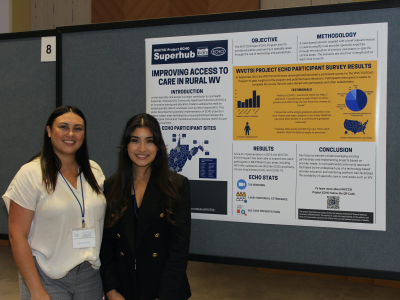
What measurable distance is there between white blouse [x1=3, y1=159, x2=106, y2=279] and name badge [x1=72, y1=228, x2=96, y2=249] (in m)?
0.02

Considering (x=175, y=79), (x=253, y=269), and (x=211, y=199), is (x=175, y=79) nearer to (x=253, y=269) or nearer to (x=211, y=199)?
(x=211, y=199)

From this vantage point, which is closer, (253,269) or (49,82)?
(49,82)

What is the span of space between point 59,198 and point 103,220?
243 millimetres

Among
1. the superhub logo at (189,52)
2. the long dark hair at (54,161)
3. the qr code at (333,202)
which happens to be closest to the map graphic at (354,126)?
the qr code at (333,202)

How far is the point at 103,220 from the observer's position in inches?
60.2

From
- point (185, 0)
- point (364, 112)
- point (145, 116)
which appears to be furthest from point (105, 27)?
point (185, 0)

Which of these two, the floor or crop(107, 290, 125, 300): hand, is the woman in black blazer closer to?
crop(107, 290, 125, 300): hand

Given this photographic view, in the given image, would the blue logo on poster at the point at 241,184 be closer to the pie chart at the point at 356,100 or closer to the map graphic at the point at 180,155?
the map graphic at the point at 180,155

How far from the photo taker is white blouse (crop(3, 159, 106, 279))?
1.34 m

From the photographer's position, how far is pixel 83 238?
4.63 feet

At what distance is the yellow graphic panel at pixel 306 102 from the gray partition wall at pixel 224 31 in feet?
0.42

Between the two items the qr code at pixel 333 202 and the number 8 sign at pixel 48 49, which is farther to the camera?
the number 8 sign at pixel 48 49

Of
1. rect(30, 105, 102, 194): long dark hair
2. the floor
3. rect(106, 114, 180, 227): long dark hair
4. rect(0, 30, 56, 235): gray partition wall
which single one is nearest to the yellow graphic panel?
rect(106, 114, 180, 227): long dark hair

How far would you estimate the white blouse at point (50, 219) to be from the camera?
1.34 meters
